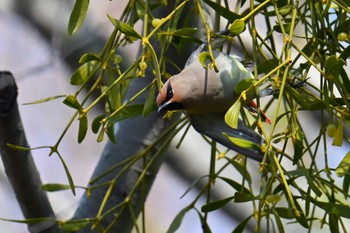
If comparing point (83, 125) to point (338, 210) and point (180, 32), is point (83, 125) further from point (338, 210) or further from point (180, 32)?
point (338, 210)

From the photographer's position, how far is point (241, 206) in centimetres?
195

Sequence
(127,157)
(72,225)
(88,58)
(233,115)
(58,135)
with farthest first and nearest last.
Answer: (58,135) → (127,157) → (72,225) → (88,58) → (233,115)

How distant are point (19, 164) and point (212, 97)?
0.88 feet

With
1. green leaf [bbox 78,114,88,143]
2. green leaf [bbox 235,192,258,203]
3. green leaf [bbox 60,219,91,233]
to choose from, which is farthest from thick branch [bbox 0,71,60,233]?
green leaf [bbox 235,192,258,203]

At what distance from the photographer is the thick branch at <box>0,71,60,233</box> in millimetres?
815

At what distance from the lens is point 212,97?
68cm

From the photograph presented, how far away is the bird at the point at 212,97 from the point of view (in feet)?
2.23

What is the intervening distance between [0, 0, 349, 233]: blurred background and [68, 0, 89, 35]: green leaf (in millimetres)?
952

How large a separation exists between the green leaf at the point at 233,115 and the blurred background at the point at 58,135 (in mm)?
1093

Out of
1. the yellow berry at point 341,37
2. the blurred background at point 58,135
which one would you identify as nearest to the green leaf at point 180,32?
the yellow berry at point 341,37

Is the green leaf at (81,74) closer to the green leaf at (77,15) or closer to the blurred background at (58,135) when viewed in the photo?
the green leaf at (77,15)

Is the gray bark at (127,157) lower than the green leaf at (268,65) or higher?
lower

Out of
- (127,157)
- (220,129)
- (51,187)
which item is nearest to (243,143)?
(220,129)

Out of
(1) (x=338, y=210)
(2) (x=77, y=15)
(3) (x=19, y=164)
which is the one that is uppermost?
(2) (x=77, y=15)
